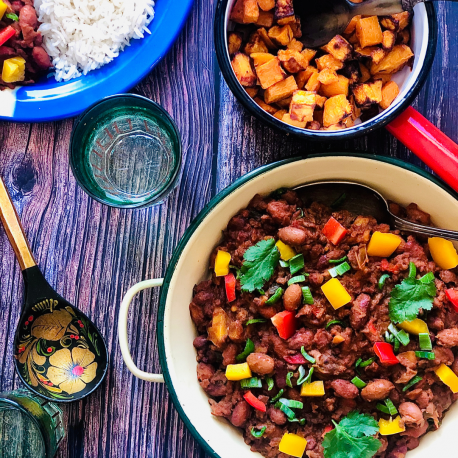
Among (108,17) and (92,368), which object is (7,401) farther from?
(108,17)

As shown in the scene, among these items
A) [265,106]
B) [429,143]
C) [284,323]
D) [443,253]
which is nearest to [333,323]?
[284,323]

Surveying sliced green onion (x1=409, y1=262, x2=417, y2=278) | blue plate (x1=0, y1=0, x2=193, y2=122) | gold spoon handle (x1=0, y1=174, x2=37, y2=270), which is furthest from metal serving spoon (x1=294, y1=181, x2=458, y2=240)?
gold spoon handle (x1=0, y1=174, x2=37, y2=270)

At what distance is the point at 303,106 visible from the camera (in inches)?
73.2

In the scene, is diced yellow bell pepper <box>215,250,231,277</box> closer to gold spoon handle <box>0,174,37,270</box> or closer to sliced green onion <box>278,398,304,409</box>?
sliced green onion <box>278,398,304,409</box>

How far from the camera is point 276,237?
1.93 meters

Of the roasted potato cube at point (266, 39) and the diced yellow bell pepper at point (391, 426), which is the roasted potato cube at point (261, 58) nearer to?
the roasted potato cube at point (266, 39)

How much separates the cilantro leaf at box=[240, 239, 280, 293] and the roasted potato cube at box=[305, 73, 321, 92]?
0.62 meters

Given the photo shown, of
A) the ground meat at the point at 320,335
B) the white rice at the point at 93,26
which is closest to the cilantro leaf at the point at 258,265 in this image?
the ground meat at the point at 320,335

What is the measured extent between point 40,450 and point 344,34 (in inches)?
83.8

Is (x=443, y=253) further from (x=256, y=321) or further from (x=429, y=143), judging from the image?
(x=256, y=321)

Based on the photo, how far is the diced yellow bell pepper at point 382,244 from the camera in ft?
6.10

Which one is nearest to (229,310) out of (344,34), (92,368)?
(92,368)

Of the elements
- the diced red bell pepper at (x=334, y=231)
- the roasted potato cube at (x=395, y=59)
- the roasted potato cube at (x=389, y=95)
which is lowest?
the diced red bell pepper at (x=334, y=231)

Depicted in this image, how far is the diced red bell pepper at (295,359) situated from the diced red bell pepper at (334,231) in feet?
1.48
